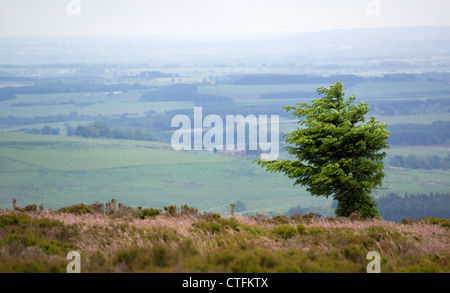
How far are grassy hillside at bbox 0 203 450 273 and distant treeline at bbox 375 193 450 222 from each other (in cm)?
13100

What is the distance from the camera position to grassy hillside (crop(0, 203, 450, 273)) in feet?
30.2

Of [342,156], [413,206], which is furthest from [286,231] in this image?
[413,206]


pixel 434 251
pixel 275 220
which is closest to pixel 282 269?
pixel 434 251

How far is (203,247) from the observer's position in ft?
34.4

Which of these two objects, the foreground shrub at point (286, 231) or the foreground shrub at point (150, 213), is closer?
the foreground shrub at point (286, 231)

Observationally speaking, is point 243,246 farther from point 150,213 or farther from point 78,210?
point 78,210

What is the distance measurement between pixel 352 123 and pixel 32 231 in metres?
11.7

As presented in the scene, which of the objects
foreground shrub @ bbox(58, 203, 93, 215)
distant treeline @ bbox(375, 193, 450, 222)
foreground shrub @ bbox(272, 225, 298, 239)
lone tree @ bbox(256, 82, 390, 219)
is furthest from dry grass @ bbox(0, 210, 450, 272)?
distant treeline @ bbox(375, 193, 450, 222)

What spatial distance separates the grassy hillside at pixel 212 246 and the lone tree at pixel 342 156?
15.5ft

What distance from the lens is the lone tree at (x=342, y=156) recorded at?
61.5ft

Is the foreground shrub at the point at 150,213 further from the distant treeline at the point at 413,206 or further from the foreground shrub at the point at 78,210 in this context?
the distant treeline at the point at 413,206

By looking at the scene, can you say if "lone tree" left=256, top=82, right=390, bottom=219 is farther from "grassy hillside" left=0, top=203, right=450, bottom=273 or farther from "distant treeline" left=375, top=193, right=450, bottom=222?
"distant treeline" left=375, top=193, right=450, bottom=222

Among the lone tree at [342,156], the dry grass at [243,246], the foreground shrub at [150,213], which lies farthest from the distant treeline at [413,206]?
the dry grass at [243,246]

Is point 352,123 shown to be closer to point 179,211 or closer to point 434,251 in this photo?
point 179,211
